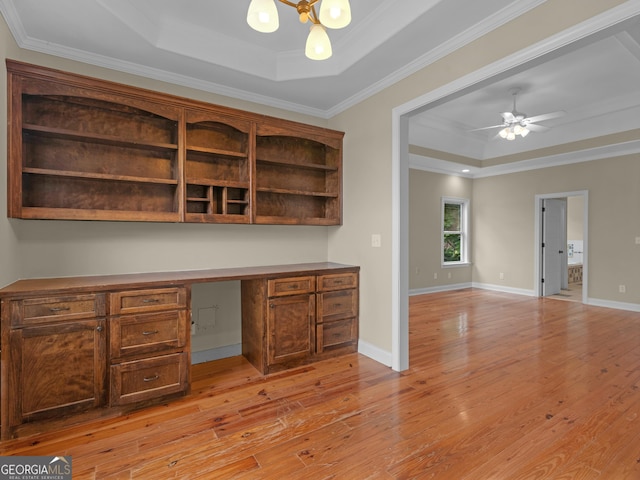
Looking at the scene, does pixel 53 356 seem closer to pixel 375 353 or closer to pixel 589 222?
pixel 375 353

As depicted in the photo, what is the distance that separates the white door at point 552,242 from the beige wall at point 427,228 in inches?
69.6

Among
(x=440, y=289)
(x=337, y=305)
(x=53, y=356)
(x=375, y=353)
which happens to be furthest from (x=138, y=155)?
(x=440, y=289)

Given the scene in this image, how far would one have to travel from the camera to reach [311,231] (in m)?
3.92

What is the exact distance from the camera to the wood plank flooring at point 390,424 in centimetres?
180

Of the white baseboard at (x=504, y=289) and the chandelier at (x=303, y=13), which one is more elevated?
the chandelier at (x=303, y=13)

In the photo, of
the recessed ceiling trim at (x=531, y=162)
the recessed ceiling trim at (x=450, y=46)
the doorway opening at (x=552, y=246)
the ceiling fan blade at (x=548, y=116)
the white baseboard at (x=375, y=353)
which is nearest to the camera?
the recessed ceiling trim at (x=450, y=46)

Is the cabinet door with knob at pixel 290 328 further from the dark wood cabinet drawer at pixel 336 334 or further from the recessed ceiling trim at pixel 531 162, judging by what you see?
the recessed ceiling trim at pixel 531 162

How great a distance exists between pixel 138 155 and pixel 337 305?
2.34m

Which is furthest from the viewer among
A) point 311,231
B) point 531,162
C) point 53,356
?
point 531,162

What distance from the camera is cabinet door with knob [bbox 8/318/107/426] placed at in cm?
204

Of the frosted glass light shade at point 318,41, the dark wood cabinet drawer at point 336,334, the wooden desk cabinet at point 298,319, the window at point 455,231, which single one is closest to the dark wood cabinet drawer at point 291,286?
the wooden desk cabinet at point 298,319

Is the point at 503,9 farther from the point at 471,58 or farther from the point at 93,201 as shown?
the point at 93,201

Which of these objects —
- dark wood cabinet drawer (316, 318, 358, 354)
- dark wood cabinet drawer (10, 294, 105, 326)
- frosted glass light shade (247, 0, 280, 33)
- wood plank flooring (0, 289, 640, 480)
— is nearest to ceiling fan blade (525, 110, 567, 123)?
wood plank flooring (0, 289, 640, 480)

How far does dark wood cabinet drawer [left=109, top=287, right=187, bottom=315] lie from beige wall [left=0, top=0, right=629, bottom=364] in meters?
0.63
